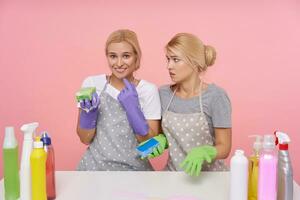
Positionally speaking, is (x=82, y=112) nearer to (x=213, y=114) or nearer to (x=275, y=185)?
(x=213, y=114)

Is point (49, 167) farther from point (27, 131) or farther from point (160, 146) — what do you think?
point (160, 146)

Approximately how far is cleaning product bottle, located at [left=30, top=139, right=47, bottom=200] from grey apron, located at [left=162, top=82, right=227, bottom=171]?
0.60 m

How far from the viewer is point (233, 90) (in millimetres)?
2676

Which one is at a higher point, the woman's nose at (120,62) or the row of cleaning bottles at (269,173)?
the woman's nose at (120,62)

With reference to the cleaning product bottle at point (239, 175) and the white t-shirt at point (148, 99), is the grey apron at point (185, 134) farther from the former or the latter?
the cleaning product bottle at point (239, 175)

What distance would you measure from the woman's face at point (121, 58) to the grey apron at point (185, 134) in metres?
0.23

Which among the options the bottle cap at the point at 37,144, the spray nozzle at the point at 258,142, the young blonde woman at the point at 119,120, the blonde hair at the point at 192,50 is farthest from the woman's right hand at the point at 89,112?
the spray nozzle at the point at 258,142

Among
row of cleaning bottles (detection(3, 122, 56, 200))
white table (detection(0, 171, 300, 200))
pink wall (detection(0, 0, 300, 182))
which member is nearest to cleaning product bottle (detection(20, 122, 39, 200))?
row of cleaning bottles (detection(3, 122, 56, 200))

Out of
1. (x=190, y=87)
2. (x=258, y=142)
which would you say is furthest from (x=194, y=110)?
(x=258, y=142)

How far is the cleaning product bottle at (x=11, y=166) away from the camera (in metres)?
1.49

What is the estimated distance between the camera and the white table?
1.56 meters

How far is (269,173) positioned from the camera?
1371mm

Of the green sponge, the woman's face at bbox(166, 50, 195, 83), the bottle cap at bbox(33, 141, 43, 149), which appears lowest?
the bottle cap at bbox(33, 141, 43, 149)

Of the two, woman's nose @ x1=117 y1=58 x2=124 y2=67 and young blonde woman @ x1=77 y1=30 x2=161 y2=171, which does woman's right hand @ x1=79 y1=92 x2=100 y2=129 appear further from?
woman's nose @ x1=117 y1=58 x2=124 y2=67
